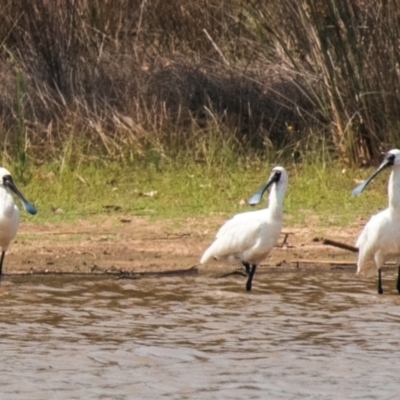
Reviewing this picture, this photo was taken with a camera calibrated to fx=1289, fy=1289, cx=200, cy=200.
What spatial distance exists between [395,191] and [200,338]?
1995 mm

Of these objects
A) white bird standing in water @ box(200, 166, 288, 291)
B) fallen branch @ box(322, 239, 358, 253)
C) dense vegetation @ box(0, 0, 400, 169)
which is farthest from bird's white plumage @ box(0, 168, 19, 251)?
dense vegetation @ box(0, 0, 400, 169)

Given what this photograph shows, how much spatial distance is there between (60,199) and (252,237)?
8.85ft

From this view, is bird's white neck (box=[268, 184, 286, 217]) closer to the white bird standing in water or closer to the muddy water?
the white bird standing in water

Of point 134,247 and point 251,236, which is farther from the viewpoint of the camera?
point 134,247

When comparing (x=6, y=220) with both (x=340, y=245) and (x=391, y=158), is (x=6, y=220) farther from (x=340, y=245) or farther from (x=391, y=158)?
(x=391, y=158)

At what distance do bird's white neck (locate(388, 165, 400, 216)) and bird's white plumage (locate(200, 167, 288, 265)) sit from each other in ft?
2.38

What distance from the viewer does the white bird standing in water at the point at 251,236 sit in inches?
328

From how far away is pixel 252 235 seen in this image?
8.38m

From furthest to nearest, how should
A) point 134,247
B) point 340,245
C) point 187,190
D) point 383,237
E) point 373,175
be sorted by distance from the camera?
point 187,190 → point 134,247 → point 340,245 → point 373,175 → point 383,237

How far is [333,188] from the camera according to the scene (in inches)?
430

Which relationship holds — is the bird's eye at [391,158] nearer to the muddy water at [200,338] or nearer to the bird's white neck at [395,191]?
the bird's white neck at [395,191]

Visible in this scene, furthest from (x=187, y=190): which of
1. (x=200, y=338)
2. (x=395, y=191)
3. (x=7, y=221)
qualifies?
(x=200, y=338)

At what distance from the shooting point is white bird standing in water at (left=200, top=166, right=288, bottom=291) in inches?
328

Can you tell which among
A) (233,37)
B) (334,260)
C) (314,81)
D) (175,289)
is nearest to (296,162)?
(314,81)
